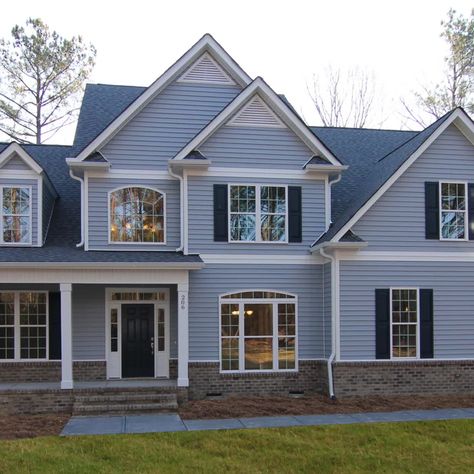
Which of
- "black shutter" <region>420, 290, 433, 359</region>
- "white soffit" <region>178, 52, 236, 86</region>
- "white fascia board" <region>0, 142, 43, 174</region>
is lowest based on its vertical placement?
"black shutter" <region>420, 290, 433, 359</region>

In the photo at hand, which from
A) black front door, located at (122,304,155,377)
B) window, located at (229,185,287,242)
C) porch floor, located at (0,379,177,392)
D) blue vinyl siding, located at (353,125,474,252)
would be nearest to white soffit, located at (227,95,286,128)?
window, located at (229,185,287,242)

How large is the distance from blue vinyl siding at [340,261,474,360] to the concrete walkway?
2136 mm

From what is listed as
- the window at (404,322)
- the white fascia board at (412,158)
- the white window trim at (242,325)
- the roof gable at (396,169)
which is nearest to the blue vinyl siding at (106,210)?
the white window trim at (242,325)

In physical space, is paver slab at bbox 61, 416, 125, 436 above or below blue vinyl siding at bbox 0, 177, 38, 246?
below

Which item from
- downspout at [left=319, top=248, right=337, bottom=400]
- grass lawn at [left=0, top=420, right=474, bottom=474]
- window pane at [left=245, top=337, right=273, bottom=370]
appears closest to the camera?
grass lawn at [left=0, top=420, right=474, bottom=474]

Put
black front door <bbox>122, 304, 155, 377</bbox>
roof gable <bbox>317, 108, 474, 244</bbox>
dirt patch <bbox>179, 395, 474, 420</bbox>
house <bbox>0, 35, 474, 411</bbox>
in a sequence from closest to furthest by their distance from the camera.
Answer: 1. dirt patch <bbox>179, 395, 474, 420</bbox>
2. roof gable <bbox>317, 108, 474, 244</bbox>
3. house <bbox>0, 35, 474, 411</bbox>
4. black front door <bbox>122, 304, 155, 377</bbox>

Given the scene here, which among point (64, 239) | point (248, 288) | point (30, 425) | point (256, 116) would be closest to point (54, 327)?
point (64, 239)

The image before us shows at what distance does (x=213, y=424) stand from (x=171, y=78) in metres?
8.63

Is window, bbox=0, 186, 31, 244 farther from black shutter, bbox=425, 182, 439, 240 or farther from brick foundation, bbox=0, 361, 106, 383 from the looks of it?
black shutter, bbox=425, 182, 439, 240

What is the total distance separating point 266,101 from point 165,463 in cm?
944

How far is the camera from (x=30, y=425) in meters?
11.7

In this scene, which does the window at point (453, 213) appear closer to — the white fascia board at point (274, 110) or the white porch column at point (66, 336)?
the white fascia board at point (274, 110)

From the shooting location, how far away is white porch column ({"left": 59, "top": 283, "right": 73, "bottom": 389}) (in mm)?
13422

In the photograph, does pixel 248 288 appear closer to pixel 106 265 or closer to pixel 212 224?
pixel 212 224
